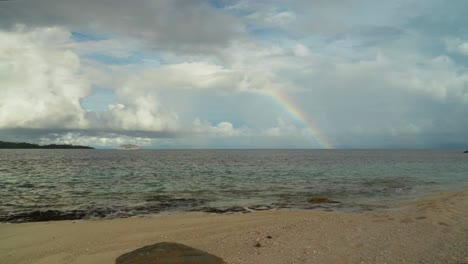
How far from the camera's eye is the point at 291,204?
930 inches

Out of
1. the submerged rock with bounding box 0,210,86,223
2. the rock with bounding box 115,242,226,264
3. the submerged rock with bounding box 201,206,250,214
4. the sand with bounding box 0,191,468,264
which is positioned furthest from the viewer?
the submerged rock with bounding box 201,206,250,214

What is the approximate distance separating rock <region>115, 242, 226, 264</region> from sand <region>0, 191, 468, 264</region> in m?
1.40

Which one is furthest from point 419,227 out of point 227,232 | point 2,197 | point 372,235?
point 2,197

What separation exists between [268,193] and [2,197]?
849 inches

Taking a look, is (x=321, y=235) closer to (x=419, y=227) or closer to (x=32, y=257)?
(x=419, y=227)

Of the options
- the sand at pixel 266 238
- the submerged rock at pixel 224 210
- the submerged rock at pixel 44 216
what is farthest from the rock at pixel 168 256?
the submerged rock at pixel 44 216

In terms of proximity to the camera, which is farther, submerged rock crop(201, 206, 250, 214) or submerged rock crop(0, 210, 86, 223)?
submerged rock crop(201, 206, 250, 214)

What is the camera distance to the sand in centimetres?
1016

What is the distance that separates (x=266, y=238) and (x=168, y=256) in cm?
490

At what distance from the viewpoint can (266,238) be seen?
12.3m

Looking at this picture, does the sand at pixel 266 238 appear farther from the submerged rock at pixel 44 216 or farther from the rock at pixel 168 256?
the submerged rock at pixel 44 216

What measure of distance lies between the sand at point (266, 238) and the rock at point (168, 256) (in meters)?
1.40

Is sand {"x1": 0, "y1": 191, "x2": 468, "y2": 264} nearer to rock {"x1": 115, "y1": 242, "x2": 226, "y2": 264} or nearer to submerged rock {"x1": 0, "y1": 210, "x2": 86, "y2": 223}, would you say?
rock {"x1": 115, "y1": 242, "x2": 226, "y2": 264}

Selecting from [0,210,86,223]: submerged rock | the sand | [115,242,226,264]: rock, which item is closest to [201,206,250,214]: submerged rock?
the sand
